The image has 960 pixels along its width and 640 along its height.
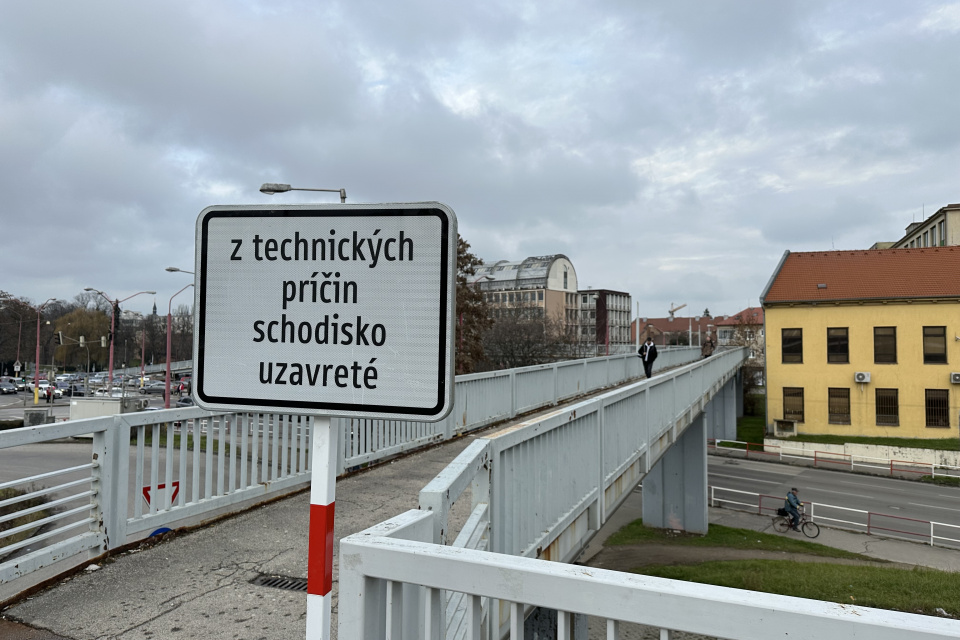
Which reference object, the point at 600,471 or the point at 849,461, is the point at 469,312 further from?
the point at 600,471

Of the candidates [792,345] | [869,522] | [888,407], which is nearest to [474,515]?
[869,522]

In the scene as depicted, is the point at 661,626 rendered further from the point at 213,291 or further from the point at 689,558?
the point at 689,558

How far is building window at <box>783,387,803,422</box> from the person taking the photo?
42.0 metres

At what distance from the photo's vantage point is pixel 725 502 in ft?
95.5

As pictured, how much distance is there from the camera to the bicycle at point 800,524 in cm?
2356

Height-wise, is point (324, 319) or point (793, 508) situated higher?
point (324, 319)

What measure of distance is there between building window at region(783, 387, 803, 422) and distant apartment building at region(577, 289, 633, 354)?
53163mm

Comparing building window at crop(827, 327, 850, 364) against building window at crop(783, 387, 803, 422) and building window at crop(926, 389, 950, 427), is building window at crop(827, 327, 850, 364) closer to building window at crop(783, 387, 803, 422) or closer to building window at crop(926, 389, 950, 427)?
building window at crop(783, 387, 803, 422)

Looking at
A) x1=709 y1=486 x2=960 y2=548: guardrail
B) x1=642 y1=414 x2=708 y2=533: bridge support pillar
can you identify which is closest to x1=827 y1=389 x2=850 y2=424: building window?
x1=709 y1=486 x2=960 y2=548: guardrail

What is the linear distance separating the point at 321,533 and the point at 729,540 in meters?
24.5

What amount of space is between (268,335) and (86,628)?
3076 mm

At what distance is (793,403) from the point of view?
42.2 m

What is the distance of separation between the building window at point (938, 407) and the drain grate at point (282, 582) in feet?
149

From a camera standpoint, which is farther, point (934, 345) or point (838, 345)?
point (838, 345)
